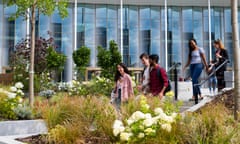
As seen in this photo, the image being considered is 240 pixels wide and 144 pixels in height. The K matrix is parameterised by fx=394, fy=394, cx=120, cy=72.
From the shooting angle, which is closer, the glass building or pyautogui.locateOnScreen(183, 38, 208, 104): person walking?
pyautogui.locateOnScreen(183, 38, 208, 104): person walking

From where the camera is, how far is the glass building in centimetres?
3023

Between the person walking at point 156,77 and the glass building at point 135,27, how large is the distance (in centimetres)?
2222

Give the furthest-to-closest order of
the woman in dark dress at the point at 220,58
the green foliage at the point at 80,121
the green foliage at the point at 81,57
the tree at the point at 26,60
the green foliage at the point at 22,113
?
the green foliage at the point at 81,57, the tree at the point at 26,60, the woman in dark dress at the point at 220,58, the green foliage at the point at 22,113, the green foliage at the point at 80,121

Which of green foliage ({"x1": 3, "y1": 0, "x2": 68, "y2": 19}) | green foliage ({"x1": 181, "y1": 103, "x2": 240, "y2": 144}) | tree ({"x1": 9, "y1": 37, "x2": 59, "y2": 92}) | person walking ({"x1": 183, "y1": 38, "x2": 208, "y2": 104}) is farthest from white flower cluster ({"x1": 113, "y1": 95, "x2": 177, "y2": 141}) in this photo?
tree ({"x1": 9, "y1": 37, "x2": 59, "y2": 92})

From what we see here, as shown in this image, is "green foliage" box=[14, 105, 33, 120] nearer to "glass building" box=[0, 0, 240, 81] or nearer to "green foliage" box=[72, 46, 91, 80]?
"green foliage" box=[72, 46, 91, 80]

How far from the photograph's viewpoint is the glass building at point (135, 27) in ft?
99.2

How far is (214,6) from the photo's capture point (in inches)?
1291

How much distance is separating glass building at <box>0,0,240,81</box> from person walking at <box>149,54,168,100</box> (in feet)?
72.9

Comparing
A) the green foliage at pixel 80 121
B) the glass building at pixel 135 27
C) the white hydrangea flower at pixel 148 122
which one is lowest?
the green foliage at pixel 80 121

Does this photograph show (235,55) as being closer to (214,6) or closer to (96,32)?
(96,32)

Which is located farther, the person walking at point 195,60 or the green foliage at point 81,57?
the green foliage at point 81,57

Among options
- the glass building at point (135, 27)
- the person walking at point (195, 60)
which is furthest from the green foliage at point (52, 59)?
the person walking at point (195, 60)

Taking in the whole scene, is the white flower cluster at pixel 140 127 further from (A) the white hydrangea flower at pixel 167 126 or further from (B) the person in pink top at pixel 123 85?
(B) the person in pink top at pixel 123 85

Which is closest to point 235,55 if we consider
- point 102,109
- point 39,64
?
point 102,109
